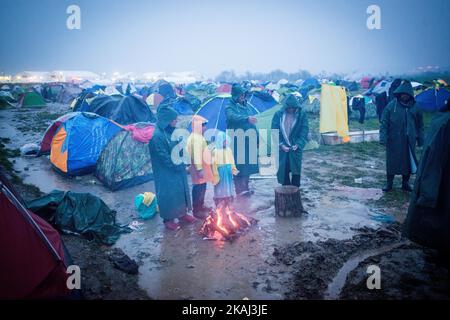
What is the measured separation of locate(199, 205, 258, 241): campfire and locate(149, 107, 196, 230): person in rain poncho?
0.59 metres

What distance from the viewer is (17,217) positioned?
126 inches

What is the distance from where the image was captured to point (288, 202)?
18.5 feet

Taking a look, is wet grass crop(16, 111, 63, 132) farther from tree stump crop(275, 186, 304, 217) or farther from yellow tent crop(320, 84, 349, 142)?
tree stump crop(275, 186, 304, 217)

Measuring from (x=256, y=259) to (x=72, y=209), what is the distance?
325cm

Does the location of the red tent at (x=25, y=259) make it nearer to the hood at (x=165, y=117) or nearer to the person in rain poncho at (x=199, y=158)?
the hood at (x=165, y=117)

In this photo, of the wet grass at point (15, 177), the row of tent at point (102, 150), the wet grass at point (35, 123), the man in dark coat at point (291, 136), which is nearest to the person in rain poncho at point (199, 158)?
the man in dark coat at point (291, 136)

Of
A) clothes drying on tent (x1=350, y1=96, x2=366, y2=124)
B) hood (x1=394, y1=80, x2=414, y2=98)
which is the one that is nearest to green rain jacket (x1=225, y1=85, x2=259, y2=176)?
hood (x1=394, y1=80, x2=414, y2=98)

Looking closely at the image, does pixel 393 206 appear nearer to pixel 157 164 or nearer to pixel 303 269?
pixel 303 269

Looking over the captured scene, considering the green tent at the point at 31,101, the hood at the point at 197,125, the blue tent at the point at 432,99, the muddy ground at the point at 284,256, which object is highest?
the green tent at the point at 31,101

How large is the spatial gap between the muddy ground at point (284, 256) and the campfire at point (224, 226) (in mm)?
124

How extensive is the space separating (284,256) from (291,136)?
2.60 meters

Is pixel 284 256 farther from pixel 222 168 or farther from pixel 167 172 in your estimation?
pixel 167 172

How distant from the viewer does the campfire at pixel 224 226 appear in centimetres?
493

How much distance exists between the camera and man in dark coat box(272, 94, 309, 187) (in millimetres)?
6059
